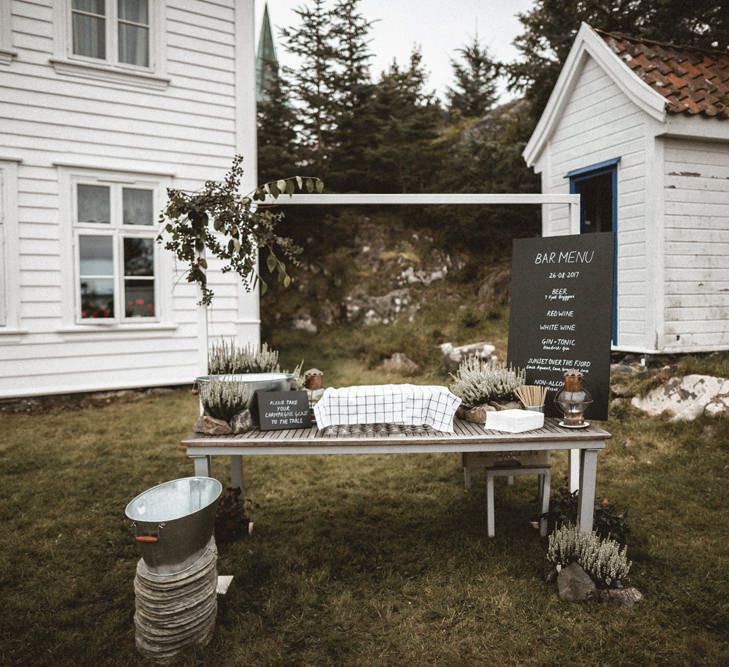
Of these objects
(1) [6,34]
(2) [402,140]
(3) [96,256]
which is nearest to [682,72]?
(2) [402,140]

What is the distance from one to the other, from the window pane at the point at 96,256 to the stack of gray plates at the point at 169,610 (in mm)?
5350

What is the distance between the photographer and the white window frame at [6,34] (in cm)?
621

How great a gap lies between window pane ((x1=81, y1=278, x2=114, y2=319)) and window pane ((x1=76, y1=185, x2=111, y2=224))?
30.2 inches

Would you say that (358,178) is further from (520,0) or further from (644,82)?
(644,82)

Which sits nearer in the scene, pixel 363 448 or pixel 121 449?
pixel 363 448

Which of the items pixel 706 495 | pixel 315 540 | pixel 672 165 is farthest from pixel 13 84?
pixel 706 495

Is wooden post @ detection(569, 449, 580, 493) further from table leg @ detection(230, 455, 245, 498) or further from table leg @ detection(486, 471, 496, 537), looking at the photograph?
table leg @ detection(230, 455, 245, 498)

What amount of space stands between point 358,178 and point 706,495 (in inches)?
382

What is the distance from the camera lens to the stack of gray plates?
90.5 inches

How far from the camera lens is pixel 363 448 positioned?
9.46ft

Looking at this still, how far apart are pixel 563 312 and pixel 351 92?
10.1 meters

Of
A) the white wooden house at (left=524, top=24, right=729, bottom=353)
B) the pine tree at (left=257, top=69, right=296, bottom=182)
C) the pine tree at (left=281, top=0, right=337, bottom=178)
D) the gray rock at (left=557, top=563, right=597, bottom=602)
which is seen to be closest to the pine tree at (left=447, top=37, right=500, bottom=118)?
the pine tree at (left=281, top=0, right=337, bottom=178)

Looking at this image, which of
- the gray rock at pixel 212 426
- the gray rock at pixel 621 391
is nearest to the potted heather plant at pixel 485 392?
the gray rock at pixel 212 426

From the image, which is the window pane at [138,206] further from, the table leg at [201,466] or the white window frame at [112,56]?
the table leg at [201,466]
